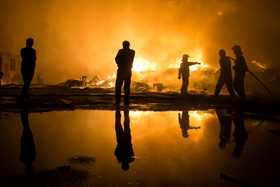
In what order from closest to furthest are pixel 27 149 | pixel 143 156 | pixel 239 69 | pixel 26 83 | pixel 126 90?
pixel 143 156 → pixel 27 149 → pixel 26 83 → pixel 126 90 → pixel 239 69

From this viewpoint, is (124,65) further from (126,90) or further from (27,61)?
(27,61)

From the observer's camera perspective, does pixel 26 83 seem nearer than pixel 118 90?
Yes

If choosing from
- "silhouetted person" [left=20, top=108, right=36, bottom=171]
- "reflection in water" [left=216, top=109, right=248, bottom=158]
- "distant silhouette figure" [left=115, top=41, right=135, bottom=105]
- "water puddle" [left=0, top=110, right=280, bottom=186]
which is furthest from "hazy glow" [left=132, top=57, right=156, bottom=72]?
"silhouetted person" [left=20, top=108, right=36, bottom=171]

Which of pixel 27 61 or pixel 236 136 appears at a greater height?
pixel 27 61

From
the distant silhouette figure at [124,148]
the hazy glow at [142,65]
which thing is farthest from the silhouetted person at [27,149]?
the hazy glow at [142,65]

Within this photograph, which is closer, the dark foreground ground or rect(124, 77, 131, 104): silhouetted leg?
the dark foreground ground

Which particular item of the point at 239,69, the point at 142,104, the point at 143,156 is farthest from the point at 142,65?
the point at 143,156

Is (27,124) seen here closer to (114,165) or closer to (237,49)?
(114,165)

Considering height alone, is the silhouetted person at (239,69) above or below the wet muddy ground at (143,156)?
above

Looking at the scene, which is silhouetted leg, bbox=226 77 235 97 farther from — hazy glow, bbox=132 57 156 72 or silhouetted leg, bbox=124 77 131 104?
hazy glow, bbox=132 57 156 72

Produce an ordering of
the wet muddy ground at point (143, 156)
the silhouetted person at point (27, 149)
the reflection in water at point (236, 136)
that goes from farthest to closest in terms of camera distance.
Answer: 1. the reflection in water at point (236, 136)
2. the silhouetted person at point (27, 149)
3. the wet muddy ground at point (143, 156)

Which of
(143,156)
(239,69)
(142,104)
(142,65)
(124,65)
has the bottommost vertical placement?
(143,156)

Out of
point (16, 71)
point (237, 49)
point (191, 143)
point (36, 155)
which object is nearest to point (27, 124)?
point (36, 155)

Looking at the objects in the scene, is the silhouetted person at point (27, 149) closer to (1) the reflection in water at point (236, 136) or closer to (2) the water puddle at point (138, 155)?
(2) the water puddle at point (138, 155)
